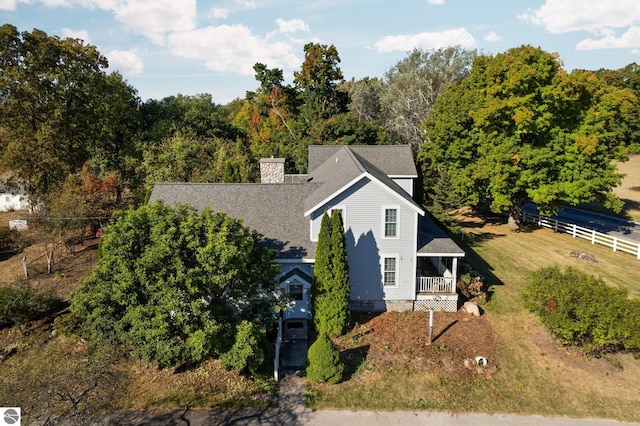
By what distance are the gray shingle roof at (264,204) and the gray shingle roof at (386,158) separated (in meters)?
5.79

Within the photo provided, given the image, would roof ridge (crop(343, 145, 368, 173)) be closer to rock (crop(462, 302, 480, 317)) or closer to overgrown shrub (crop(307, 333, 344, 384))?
overgrown shrub (crop(307, 333, 344, 384))

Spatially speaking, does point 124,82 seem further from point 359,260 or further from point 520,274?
point 520,274

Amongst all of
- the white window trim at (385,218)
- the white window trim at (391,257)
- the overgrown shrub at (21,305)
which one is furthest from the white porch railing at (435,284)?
the overgrown shrub at (21,305)

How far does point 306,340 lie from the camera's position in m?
18.4

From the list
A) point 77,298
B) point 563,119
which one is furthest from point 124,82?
point 563,119

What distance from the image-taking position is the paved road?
33178 millimetres

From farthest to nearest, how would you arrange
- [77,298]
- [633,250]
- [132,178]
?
[132,178] < [633,250] < [77,298]

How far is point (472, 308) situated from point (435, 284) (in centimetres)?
225

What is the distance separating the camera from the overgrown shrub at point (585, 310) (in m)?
14.9

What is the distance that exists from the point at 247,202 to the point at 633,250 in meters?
28.9

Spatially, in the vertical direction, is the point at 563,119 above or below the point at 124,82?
below

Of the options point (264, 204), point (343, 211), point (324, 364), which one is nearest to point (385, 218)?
point (343, 211)

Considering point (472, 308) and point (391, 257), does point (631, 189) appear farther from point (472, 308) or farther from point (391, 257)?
point (391, 257)

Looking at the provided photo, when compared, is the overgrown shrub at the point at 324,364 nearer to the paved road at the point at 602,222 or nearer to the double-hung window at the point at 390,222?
the double-hung window at the point at 390,222
